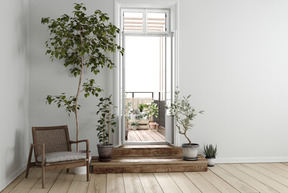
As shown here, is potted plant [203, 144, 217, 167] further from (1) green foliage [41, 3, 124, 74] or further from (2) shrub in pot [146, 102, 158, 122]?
(2) shrub in pot [146, 102, 158, 122]

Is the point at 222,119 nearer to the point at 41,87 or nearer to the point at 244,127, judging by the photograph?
the point at 244,127

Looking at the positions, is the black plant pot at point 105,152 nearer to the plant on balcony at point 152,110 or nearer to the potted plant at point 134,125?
the potted plant at point 134,125

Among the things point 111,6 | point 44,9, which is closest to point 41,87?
point 44,9

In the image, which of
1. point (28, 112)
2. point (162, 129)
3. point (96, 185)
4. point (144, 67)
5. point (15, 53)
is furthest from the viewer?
point (144, 67)

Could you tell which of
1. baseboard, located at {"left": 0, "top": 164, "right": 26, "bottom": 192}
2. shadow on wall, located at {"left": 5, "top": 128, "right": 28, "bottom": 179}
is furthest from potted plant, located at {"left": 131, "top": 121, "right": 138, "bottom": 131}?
baseboard, located at {"left": 0, "top": 164, "right": 26, "bottom": 192}

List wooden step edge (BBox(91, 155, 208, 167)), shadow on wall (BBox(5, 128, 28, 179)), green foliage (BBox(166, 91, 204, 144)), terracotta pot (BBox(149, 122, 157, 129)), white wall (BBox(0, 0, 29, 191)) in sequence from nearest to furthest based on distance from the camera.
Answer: white wall (BBox(0, 0, 29, 191)) < shadow on wall (BBox(5, 128, 28, 179)) < wooden step edge (BBox(91, 155, 208, 167)) < green foliage (BBox(166, 91, 204, 144)) < terracotta pot (BBox(149, 122, 157, 129))

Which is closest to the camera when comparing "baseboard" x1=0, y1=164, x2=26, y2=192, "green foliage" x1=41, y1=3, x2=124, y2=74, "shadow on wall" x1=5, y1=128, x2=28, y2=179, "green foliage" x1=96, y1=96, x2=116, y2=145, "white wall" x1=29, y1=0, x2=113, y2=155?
"baseboard" x1=0, y1=164, x2=26, y2=192

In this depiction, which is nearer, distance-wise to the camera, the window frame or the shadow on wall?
the shadow on wall

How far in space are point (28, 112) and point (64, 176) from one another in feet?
4.49

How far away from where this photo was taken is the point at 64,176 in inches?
195

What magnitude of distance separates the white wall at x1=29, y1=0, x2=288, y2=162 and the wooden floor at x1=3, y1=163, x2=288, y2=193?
747mm

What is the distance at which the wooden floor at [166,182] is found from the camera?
427 cm

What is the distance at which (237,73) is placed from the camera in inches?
239

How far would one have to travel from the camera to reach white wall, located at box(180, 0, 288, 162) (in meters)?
5.96
